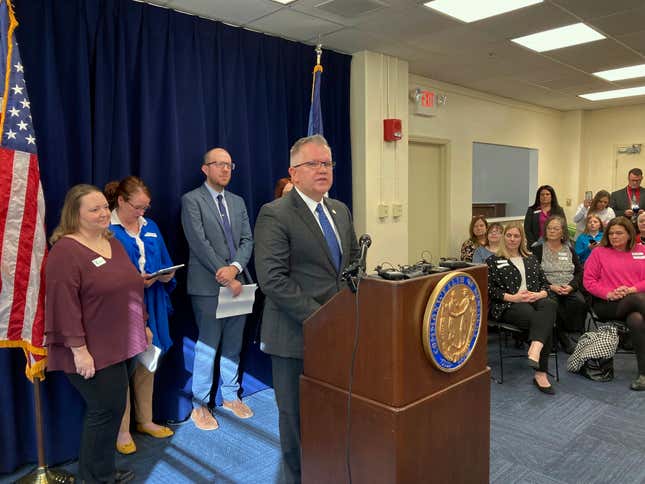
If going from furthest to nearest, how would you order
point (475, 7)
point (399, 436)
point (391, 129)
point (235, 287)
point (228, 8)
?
point (391, 129), point (475, 7), point (228, 8), point (235, 287), point (399, 436)

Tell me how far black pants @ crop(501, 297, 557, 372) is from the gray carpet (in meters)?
0.32

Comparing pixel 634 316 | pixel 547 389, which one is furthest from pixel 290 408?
pixel 634 316

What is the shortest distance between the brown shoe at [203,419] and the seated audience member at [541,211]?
400 centimetres

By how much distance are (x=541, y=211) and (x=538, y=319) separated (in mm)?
2376

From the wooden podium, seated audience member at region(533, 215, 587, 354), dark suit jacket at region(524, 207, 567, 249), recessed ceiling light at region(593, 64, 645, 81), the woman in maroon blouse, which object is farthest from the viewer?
dark suit jacket at region(524, 207, 567, 249)

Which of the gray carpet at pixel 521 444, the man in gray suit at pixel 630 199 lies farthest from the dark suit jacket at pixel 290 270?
the man in gray suit at pixel 630 199

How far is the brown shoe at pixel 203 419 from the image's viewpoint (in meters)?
3.12

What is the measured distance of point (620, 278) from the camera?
400 centimetres

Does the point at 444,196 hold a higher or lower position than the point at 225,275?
higher

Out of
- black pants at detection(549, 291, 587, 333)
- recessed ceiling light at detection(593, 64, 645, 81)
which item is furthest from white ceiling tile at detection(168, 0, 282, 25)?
recessed ceiling light at detection(593, 64, 645, 81)

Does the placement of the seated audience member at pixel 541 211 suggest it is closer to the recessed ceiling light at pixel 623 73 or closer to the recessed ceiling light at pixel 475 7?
the recessed ceiling light at pixel 623 73

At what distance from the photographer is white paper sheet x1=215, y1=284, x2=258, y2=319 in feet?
10.2

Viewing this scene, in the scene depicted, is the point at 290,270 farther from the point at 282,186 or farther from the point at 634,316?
the point at 634,316

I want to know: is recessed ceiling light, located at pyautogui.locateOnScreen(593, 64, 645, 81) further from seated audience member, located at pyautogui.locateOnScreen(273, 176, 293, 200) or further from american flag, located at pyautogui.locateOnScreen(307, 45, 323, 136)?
seated audience member, located at pyautogui.locateOnScreen(273, 176, 293, 200)
